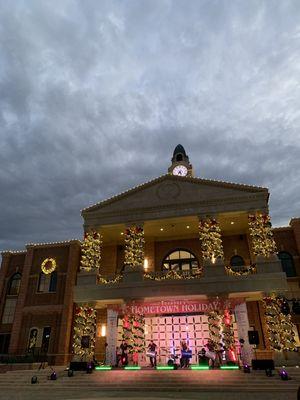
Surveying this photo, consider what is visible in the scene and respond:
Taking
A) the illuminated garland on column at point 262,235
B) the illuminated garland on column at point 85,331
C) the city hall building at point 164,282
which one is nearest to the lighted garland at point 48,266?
the city hall building at point 164,282

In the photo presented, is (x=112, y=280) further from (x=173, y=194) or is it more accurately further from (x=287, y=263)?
(x=287, y=263)

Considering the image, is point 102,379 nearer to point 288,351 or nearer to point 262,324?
point 288,351

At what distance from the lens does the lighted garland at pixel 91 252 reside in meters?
25.1

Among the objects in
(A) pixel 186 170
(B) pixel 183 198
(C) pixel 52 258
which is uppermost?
(A) pixel 186 170

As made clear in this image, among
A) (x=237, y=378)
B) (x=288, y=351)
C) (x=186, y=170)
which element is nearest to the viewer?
(x=237, y=378)

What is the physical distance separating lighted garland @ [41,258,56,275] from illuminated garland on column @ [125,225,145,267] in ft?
29.9

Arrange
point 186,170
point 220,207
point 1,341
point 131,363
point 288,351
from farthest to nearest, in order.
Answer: point 186,170
point 1,341
point 220,207
point 131,363
point 288,351

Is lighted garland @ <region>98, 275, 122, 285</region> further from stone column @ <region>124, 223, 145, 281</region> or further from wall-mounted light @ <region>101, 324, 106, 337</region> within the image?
wall-mounted light @ <region>101, 324, 106, 337</region>

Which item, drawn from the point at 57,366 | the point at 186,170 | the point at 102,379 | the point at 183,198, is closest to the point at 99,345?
the point at 57,366

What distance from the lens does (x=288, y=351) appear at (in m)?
20.3

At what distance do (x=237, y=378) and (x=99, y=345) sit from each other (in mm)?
13003

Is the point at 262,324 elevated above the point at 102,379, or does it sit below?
A: above

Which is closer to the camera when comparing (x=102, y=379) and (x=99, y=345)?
(x=102, y=379)

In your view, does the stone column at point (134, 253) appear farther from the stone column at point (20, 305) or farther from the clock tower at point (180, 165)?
the stone column at point (20, 305)
